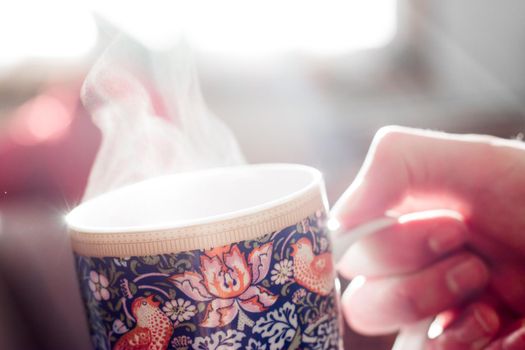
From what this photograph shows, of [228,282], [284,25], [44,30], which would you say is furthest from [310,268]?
[284,25]

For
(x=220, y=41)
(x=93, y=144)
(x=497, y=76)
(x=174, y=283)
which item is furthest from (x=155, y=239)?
(x=497, y=76)

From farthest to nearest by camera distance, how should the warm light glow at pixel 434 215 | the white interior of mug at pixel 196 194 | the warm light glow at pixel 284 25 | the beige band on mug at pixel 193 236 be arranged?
the warm light glow at pixel 284 25
the warm light glow at pixel 434 215
the white interior of mug at pixel 196 194
the beige band on mug at pixel 193 236

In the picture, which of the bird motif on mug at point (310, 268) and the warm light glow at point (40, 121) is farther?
the warm light glow at point (40, 121)

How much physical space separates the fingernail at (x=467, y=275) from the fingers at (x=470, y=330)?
25 mm

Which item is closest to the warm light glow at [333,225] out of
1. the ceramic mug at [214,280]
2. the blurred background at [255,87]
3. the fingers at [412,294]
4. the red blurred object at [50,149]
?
the ceramic mug at [214,280]

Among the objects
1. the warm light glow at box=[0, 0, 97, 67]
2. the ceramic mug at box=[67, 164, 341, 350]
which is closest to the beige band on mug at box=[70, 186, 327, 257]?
the ceramic mug at box=[67, 164, 341, 350]

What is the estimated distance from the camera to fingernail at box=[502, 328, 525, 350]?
1.78ft

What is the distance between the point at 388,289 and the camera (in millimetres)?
638

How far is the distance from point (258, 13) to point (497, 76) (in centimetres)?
57

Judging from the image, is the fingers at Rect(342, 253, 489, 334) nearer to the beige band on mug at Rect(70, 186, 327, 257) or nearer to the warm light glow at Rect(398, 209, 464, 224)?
the warm light glow at Rect(398, 209, 464, 224)

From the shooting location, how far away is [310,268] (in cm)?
42

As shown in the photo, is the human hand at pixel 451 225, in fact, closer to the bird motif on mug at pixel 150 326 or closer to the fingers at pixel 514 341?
the fingers at pixel 514 341

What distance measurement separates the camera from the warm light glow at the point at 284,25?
1220 millimetres

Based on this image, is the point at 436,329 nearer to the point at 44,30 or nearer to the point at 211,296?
the point at 211,296
